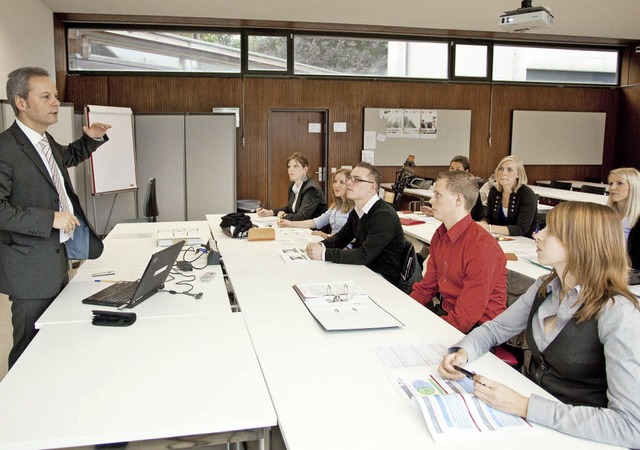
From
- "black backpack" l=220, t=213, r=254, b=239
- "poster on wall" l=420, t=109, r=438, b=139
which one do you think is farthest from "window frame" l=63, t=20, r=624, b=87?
"black backpack" l=220, t=213, r=254, b=239

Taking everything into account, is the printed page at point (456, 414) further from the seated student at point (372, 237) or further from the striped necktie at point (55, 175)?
the striped necktie at point (55, 175)

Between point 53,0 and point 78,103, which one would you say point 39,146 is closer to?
point 53,0

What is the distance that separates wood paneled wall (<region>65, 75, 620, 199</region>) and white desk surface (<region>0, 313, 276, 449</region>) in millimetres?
6225

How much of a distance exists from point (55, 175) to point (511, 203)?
3449mm

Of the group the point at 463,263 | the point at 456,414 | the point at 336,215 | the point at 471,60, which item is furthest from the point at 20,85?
the point at 471,60

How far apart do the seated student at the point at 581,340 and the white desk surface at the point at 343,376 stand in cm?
7

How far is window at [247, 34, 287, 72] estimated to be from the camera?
806 cm

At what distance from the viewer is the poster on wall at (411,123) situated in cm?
Answer: 871

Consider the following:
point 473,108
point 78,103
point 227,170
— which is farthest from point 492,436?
point 473,108

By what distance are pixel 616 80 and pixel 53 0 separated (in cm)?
869

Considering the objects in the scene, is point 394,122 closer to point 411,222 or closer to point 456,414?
point 411,222

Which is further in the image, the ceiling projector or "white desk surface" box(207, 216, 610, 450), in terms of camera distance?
the ceiling projector

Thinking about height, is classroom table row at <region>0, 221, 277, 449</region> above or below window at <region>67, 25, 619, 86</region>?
below

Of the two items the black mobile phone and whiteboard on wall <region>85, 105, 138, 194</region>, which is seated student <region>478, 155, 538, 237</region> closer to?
the black mobile phone
